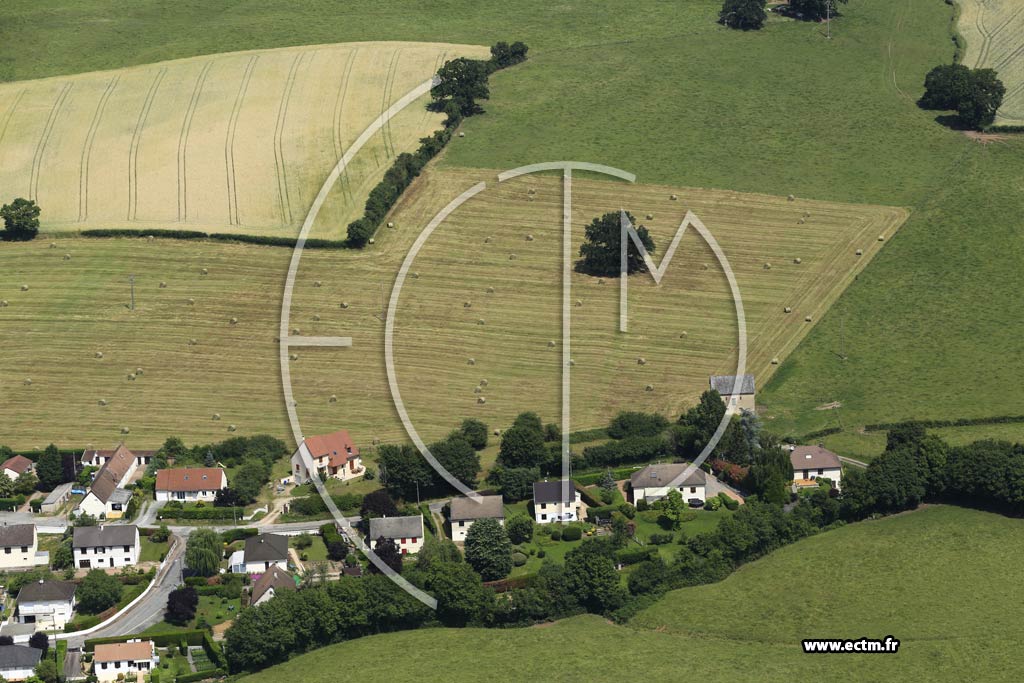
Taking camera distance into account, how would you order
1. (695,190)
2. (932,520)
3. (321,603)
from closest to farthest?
(321,603) < (932,520) < (695,190)

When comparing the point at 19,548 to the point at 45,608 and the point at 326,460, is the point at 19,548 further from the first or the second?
the point at 326,460

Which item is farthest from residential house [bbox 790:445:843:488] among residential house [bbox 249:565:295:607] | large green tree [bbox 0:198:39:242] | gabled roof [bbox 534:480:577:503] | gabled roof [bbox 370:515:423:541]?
large green tree [bbox 0:198:39:242]

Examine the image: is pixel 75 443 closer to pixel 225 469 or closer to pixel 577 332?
pixel 225 469

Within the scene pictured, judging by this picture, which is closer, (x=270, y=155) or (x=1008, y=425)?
(x=1008, y=425)

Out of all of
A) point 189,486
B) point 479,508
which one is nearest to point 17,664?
point 189,486

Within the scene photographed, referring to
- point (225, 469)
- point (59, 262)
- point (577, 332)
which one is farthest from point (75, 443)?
point (577, 332)

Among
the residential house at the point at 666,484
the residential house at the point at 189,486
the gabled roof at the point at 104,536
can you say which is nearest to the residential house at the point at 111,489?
the residential house at the point at 189,486

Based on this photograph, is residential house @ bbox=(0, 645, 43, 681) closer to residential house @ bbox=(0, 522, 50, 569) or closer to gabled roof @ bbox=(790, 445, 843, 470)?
residential house @ bbox=(0, 522, 50, 569)
